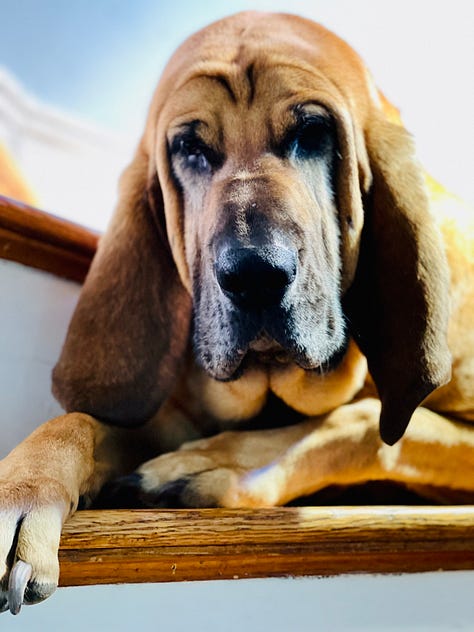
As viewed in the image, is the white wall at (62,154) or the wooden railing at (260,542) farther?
the white wall at (62,154)

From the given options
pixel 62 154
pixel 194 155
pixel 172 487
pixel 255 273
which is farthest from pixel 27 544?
pixel 62 154

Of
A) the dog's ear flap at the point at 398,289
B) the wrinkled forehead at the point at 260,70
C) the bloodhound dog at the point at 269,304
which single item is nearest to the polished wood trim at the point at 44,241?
the bloodhound dog at the point at 269,304

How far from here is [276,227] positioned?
100 cm

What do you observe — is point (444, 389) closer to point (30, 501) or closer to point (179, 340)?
point (179, 340)

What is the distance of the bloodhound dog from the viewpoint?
105 centimetres

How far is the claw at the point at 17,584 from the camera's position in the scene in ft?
2.39

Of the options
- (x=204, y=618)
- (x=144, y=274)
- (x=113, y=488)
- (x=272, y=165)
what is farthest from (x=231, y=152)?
(x=204, y=618)

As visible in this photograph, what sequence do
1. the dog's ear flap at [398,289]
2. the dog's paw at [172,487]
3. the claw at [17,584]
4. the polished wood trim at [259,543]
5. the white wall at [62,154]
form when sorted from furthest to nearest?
the white wall at [62,154] < the dog's ear flap at [398,289] < the dog's paw at [172,487] < the polished wood trim at [259,543] < the claw at [17,584]

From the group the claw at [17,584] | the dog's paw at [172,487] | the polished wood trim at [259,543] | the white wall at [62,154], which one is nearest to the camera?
the claw at [17,584]

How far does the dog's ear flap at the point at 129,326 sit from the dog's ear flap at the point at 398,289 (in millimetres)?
313

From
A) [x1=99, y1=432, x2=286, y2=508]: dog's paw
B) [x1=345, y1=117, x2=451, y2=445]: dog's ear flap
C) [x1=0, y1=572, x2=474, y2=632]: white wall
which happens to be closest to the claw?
[x1=0, y1=572, x2=474, y2=632]: white wall

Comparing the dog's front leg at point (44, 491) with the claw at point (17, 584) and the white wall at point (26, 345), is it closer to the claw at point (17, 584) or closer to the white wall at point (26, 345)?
the claw at point (17, 584)

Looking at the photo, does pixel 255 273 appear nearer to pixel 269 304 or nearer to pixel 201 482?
pixel 269 304

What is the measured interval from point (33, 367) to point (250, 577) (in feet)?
2.11
